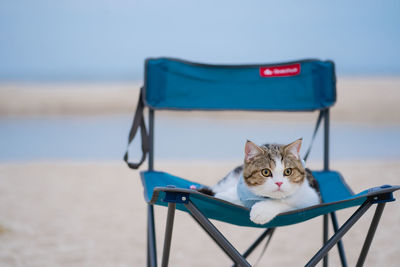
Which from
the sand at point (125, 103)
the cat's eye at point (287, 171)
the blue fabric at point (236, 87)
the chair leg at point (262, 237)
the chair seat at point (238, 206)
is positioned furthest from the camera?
the sand at point (125, 103)

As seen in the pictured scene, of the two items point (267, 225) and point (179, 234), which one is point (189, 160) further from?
point (267, 225)

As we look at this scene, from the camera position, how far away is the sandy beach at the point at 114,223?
2.28 m

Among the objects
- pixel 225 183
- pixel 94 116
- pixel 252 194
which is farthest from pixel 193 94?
pixel 94 116

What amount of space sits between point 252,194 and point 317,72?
2.91 ft

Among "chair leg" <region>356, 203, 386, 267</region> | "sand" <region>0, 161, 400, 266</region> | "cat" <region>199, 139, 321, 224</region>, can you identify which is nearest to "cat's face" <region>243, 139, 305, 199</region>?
"cat" <region>199, 139, 321, 224</region>

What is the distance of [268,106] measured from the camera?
200cm

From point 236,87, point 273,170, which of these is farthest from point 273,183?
point 236,87

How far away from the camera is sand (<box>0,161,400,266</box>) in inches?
89.3

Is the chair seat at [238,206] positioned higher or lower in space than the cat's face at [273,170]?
lower

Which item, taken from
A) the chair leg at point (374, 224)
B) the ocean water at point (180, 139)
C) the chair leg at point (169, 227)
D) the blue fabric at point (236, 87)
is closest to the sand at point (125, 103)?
the ocean water at point (180, 139)

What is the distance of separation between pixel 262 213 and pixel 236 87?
0.91m

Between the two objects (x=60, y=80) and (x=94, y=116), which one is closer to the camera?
(x=94, y=116)

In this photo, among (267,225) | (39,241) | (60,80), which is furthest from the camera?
(60,80)

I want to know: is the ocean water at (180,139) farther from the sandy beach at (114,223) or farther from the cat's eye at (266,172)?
the cat's eye at (266,172)
